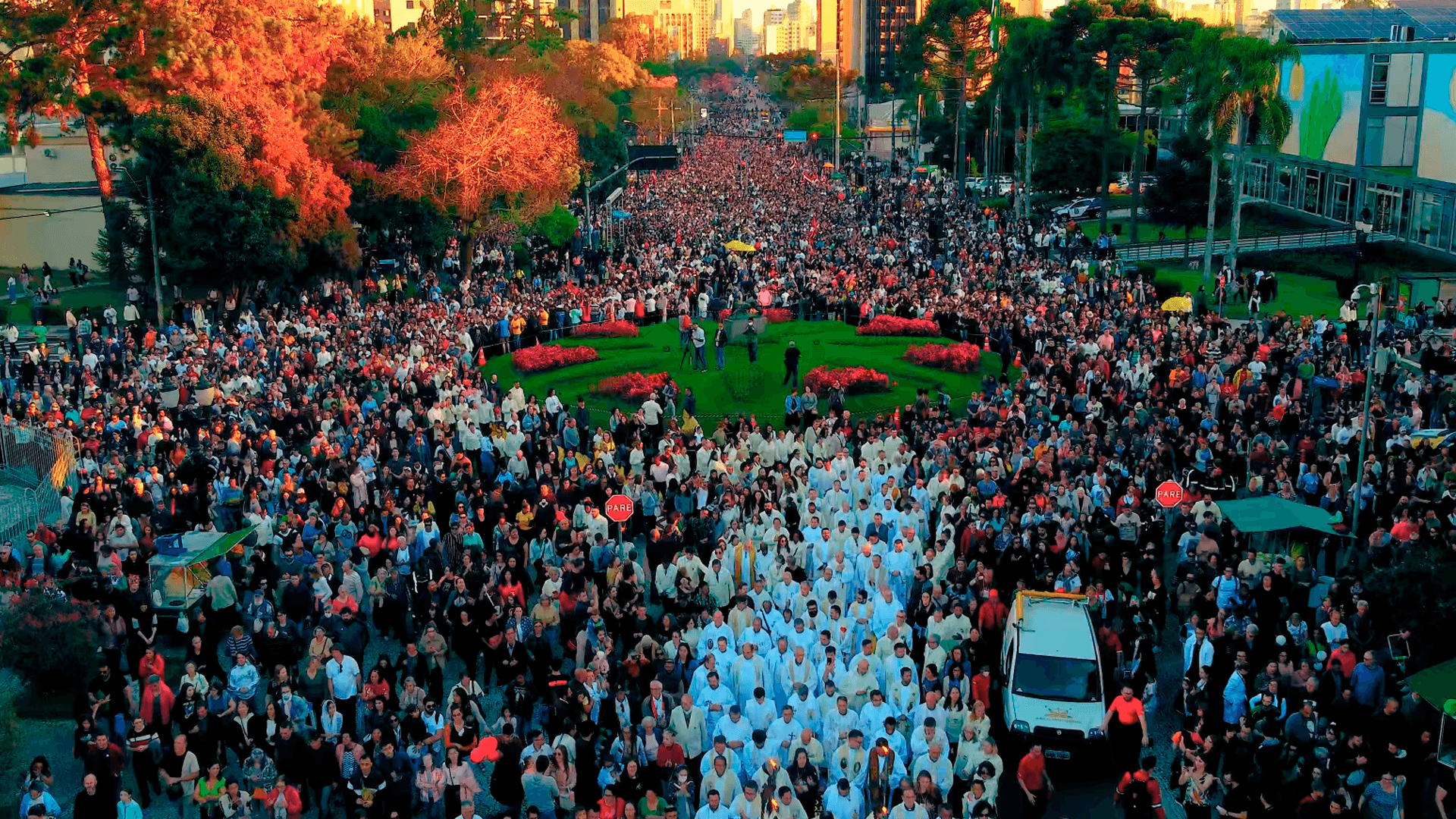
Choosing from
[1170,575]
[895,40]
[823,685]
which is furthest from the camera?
[895,40]

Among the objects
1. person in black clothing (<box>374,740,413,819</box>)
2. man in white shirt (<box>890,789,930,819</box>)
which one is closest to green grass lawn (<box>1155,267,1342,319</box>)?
man in white shirt (<box>890,789,930,819</box>)

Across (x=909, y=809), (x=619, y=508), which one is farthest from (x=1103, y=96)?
(x=909, y=809)

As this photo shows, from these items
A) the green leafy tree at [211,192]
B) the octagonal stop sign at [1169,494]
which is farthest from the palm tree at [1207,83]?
the green leafy tree at [211,192]

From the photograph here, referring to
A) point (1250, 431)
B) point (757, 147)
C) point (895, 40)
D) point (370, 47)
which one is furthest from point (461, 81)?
point (895, 40)

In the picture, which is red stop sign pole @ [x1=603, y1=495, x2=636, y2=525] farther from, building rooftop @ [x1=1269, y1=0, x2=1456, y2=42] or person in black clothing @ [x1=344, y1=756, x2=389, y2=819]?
building rooftop @ [x1=1269, y1=0, x2=1456, y2=42]

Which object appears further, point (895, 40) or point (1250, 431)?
point (895, 40)

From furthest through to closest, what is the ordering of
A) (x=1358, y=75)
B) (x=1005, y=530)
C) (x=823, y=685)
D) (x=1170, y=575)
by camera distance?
(x=1358, y=75), (x=1170, y=575), (x=1005, y=530), (x=823, y=685)

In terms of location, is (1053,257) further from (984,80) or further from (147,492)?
(984,80)

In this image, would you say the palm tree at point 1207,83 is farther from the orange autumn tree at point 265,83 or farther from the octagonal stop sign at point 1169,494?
the octagonal stop sign at point 1169,494
